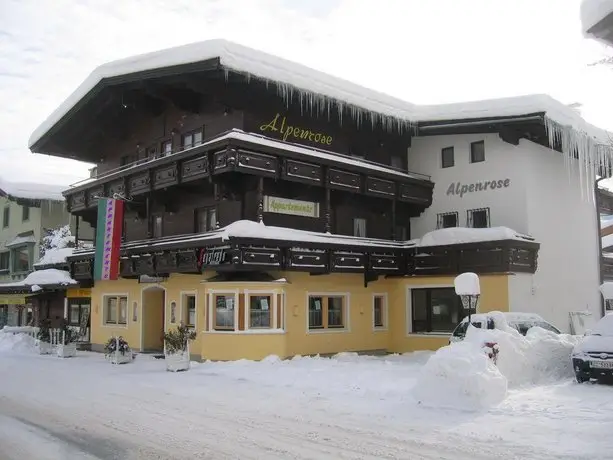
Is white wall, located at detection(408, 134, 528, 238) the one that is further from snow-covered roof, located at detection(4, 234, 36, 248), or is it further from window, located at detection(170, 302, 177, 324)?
snow-covered roof, located at detection(4, 234, 36, 248)

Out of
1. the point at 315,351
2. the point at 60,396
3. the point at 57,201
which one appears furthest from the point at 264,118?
the point at 57,201

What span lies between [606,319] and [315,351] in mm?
Answer: 9639

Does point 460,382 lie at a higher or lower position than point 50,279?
lower

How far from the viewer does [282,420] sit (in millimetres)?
10609

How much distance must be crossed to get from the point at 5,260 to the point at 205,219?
25.4 meters

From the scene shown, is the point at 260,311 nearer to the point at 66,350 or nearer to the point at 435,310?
the point at 435,310

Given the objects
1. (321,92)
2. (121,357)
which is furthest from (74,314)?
(321,92)

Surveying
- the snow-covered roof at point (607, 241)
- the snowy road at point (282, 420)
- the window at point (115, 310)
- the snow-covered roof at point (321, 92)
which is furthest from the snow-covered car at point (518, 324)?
the snow-covered roof at point (607, 241)

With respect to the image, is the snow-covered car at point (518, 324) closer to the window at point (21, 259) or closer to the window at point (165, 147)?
the window at point (165, 147)

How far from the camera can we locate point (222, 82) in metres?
21.0

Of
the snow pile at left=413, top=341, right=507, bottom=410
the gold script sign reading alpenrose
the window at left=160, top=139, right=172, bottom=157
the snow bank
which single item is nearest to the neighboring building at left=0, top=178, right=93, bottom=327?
the window at left=160, top=139, right=172, bottom=157

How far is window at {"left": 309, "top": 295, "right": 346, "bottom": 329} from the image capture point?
Answer: 868 inches

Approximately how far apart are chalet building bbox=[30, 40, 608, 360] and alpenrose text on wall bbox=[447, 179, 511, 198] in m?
0.05

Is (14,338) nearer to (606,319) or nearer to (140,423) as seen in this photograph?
(140,423)
